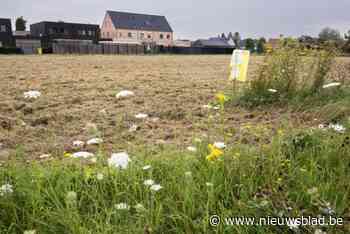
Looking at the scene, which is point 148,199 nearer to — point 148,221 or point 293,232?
point 148,221

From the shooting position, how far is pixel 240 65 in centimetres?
320

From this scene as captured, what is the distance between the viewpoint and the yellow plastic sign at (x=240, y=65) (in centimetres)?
319

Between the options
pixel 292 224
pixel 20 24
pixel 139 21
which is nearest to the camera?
pixel 292 224

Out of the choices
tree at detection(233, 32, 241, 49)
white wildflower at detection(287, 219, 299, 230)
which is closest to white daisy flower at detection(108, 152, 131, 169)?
white wildflower at detection(287, 219, 299, 230)

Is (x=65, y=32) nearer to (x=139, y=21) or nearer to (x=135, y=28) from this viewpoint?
(x=135, y=28)

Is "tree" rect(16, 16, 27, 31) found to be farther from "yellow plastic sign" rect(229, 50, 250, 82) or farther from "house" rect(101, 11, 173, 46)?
"yellow plastic sign" rect(229, 50, 250, 82)

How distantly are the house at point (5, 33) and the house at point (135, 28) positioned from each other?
62.0ft

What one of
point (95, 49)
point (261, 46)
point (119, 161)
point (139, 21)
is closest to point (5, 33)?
point (95, 49)

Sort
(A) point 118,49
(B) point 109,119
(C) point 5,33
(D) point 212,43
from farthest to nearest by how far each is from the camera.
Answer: (D) point 212,43 < (C) point 5,33 < (A) point 118,49 < (B) point 109,119

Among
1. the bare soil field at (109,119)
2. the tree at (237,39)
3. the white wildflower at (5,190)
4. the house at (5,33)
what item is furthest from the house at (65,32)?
the white wildflower at (5,190)

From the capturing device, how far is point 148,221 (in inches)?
41.3

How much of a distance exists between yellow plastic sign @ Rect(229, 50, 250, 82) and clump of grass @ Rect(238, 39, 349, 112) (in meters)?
0.33

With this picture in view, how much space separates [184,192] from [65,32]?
49.3 meters

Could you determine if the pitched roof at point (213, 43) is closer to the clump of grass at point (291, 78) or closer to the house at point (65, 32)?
the house at point (65, 32)
